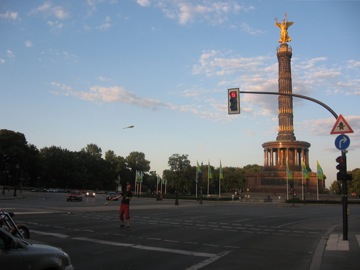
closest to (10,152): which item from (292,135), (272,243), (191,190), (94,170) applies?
(94,170)

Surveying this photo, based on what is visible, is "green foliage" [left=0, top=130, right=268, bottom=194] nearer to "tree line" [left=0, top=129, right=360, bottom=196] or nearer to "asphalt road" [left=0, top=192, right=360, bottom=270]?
"tree line" [left=0, top=129, right=360, bottom=196]

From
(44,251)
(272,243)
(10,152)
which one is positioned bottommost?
(272,243)

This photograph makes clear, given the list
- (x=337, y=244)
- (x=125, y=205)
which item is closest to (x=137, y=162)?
(x=125, y=205)

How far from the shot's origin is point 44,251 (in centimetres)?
603

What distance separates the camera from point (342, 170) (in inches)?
596

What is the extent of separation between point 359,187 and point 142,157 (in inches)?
3396

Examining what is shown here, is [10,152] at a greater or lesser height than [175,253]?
greater

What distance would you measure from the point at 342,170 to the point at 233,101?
20.6 ft

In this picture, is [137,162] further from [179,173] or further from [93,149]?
[179,173]

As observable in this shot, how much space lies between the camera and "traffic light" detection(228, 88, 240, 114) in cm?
1933

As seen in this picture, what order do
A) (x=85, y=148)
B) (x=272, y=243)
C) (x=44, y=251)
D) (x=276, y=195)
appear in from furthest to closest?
(x=85, y=148) → (x=276, y=195) → (x=272, y=243) → (x=44, y=251)

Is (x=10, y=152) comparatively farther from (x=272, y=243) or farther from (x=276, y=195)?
(x=272, y=243)

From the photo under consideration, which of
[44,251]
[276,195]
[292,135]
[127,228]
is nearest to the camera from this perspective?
[44,251]

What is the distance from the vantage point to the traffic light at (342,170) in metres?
14.9
